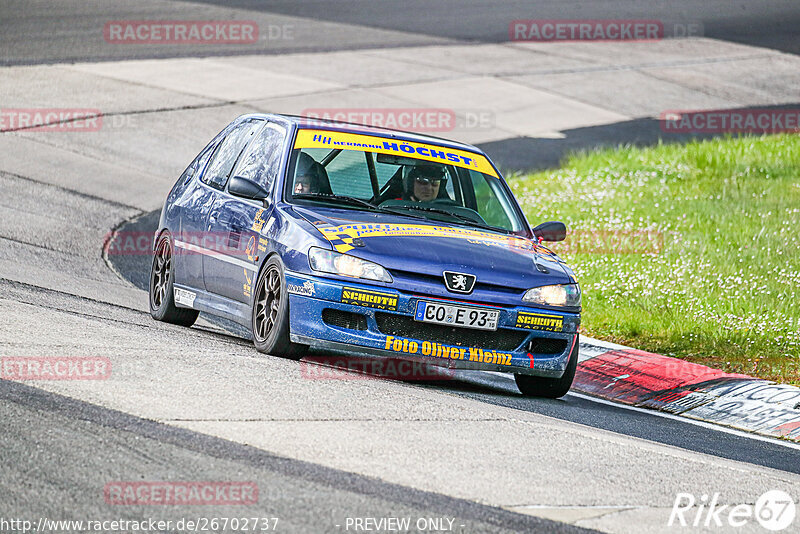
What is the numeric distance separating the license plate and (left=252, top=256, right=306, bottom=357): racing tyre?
2.71ft

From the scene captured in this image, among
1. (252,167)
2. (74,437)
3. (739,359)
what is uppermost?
(252,167)

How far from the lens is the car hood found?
790cm

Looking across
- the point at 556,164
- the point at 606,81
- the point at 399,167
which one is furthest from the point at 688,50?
the point at 399,167

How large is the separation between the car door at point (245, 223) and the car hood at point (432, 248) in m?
0.39

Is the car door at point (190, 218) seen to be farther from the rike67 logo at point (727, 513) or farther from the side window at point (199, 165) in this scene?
the rike67 logo at point (727, 513)

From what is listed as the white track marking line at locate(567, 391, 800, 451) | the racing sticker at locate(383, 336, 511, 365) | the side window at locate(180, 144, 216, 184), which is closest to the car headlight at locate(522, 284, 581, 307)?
the racing sticker at locate(383, 336, 511, 365)

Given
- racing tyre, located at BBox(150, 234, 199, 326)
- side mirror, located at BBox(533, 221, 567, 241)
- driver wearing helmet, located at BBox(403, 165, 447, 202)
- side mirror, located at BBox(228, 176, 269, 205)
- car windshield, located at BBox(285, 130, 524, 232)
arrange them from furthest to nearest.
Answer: racing tyre, located at BBox(150, 234, 199, 326) < side mirror, located at BBox(533, 221, 567, 241) < driver wearing helmet, located at BBox(403, 165, 447, 202) < car windshield, located at BBox(285, 130, 524, 232) < side mirror, located at BBox(228, 176, 269, 205)

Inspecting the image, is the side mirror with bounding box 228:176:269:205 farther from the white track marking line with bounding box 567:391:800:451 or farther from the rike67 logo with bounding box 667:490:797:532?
the rike67 logo with bounding box 667:490:797:532

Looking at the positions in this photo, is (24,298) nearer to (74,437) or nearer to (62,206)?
(74,437)

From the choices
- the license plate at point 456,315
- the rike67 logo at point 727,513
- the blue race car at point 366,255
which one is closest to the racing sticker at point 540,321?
the blue race car at point 366,255

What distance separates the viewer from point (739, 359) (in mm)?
10484

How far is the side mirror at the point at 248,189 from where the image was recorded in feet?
28.6

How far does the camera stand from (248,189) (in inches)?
343

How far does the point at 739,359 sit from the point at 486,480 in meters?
5.36
